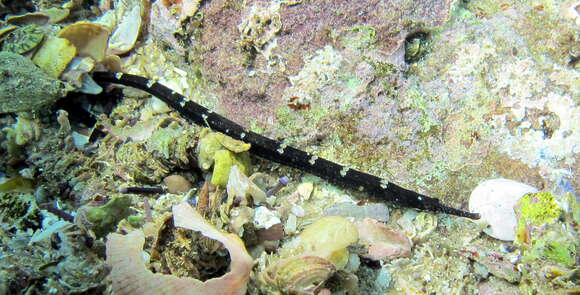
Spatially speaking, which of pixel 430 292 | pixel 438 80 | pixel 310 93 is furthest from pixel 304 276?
pixel 438 80

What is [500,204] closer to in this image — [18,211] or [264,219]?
[264,219]

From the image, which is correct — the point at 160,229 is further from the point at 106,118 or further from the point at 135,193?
the point at 106,118

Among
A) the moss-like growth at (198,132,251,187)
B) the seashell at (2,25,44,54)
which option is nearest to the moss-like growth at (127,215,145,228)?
the moss-like growth at (198,132,251,187)

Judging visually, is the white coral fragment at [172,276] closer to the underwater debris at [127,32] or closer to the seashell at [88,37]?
the seashell at [88,37]

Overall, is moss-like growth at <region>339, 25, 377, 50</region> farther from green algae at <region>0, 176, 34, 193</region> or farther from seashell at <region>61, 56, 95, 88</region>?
green algae at <region>0, 176, 34, 193</region>

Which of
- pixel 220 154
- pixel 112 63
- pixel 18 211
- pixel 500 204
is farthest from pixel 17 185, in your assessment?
pixel 500 204

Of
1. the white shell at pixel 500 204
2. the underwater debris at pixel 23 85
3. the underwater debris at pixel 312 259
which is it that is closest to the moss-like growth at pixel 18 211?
the underwater debris at pixel 23 85
